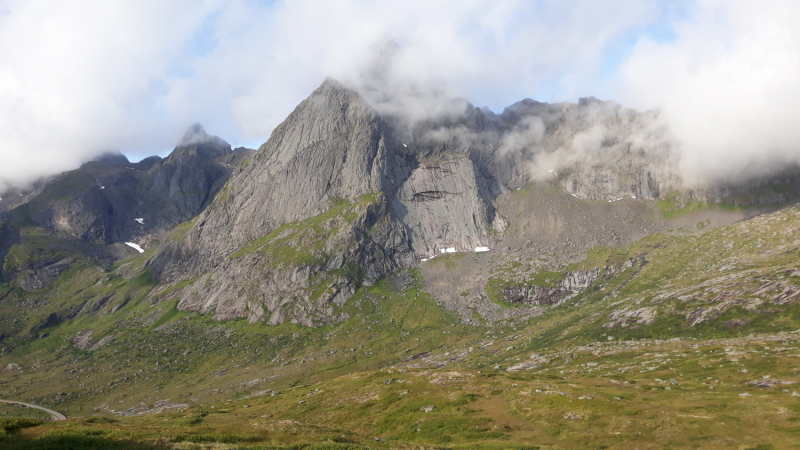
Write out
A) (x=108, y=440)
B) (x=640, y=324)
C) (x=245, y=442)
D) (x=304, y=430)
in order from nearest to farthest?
(x=108, y=440)
(x=245, y=442)
(x=304, y=430)
(x=640, y=324)

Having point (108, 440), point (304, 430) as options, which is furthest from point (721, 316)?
point (108, 440)

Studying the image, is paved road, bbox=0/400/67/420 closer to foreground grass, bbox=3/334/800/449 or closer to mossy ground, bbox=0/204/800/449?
mossy ground, bbox=0/204/800/449

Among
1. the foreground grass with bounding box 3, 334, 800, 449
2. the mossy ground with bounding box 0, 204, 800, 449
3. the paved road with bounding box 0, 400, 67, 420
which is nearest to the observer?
the foreground grass with bounding box 3, 334, 800, 449

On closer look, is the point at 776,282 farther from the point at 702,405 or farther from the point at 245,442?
the point at 245,442

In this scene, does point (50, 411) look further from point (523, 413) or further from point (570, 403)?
point (570, 403)

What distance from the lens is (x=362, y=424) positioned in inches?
3263

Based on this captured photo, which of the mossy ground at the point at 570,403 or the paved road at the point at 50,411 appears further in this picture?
the paved road at the point at 50,411

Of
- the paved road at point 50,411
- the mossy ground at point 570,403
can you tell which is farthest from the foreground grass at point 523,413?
the paved road at point 50,411

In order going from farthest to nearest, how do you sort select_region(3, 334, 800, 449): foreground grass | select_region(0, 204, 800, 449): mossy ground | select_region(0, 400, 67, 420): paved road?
select_region(0, 400, 67, 420): paved road, select_region(0, 204, 800, 449): mossy ground, select_region(3, 334, 800, 449): foreground grass

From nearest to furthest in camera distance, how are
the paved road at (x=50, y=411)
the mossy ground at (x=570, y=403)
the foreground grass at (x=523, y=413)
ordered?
the foreground grass at (x=523, y=413) → the mossy ground at (x=570, y=403) → the paved road at (x=50, y=411)

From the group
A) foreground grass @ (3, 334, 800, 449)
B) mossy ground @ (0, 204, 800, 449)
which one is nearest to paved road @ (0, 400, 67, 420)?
mossy ground @ (0, 204, 800, 449)

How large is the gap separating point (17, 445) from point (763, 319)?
668 feet

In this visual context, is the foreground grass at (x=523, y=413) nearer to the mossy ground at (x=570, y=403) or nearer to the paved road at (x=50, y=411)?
the mossy ground at (x=570, y=403)

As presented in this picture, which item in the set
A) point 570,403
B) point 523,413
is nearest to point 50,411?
point 523,413
